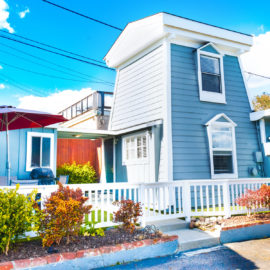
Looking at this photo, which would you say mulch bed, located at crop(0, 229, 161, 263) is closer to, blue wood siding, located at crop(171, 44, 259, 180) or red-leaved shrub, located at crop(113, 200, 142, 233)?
red-leaved shrub, located at crop(113, 200, 142, 233)

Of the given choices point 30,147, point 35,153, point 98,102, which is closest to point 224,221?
point 35,153

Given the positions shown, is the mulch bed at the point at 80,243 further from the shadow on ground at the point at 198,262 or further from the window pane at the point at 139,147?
the window pane at the point at 139,147

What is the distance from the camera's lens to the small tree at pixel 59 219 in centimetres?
381

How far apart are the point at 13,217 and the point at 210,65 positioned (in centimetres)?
760

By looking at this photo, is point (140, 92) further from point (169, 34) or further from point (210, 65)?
point (210, 65)

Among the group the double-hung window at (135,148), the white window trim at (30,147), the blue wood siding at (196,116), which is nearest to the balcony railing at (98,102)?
the double-hung window at (135,148)

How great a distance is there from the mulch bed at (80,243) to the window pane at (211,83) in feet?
18.5

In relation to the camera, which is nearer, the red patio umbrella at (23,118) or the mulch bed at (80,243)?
the mulch bed at (80,243)

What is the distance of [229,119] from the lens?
8742 millimetres

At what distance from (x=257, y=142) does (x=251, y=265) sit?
242 inches

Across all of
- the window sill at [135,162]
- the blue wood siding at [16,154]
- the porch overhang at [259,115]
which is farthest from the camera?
the porch overhang at [259,115]

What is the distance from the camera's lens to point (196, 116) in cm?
831

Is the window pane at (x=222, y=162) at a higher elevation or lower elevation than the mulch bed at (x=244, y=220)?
higher

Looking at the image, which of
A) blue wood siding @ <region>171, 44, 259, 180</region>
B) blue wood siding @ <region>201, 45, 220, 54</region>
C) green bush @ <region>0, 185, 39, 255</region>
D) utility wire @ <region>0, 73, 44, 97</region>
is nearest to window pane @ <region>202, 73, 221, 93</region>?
blue wood siding @ <region>171, 44, 259, 180</region>
